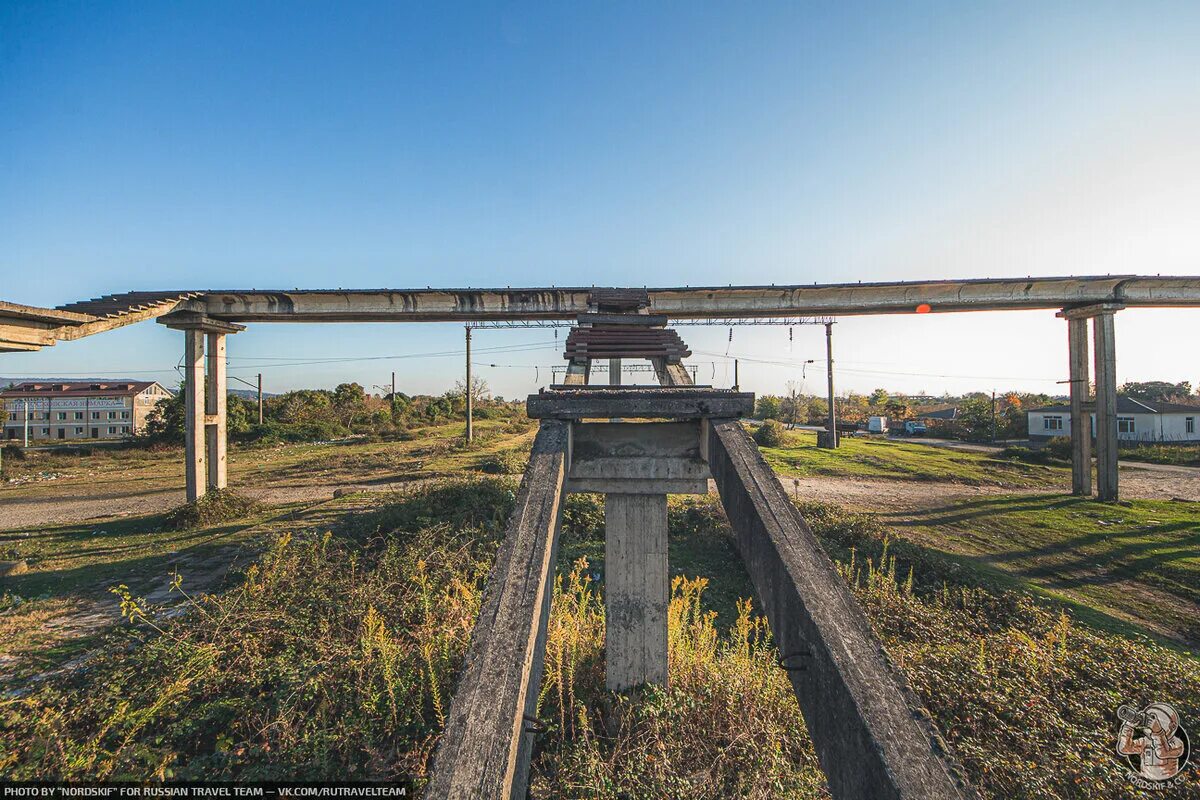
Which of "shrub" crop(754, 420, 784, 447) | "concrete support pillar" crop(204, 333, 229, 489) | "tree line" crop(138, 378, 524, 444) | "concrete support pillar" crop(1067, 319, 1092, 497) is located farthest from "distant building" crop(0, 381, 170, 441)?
"concrete support pillar" crop(1067, 319, 1092, 497)

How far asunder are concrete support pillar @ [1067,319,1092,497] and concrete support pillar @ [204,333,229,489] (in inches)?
868

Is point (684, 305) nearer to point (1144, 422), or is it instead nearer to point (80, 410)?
point (1144, 422)

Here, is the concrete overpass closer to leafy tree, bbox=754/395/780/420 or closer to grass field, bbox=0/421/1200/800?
grass field, bbox=0/421/1200/800

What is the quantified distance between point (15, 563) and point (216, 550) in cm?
270

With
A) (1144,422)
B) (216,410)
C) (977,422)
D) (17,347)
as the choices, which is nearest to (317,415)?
(216,410)

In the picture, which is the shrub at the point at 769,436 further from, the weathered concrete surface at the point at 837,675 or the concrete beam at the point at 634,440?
the weathered concrete surface at the point at 837,675

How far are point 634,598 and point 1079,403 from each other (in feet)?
49.8

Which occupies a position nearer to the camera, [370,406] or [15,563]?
[15,563]

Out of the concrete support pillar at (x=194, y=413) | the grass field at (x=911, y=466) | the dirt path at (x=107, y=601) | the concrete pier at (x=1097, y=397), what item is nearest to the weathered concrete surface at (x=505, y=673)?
the dirt path at (x=107, y=601)

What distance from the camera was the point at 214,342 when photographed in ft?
33.7

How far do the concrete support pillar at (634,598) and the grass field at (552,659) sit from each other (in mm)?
203

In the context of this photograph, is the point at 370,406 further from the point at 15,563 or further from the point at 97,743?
the point at 97,743

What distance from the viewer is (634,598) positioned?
3295 mm

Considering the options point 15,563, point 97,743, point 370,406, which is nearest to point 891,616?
point 97,743
